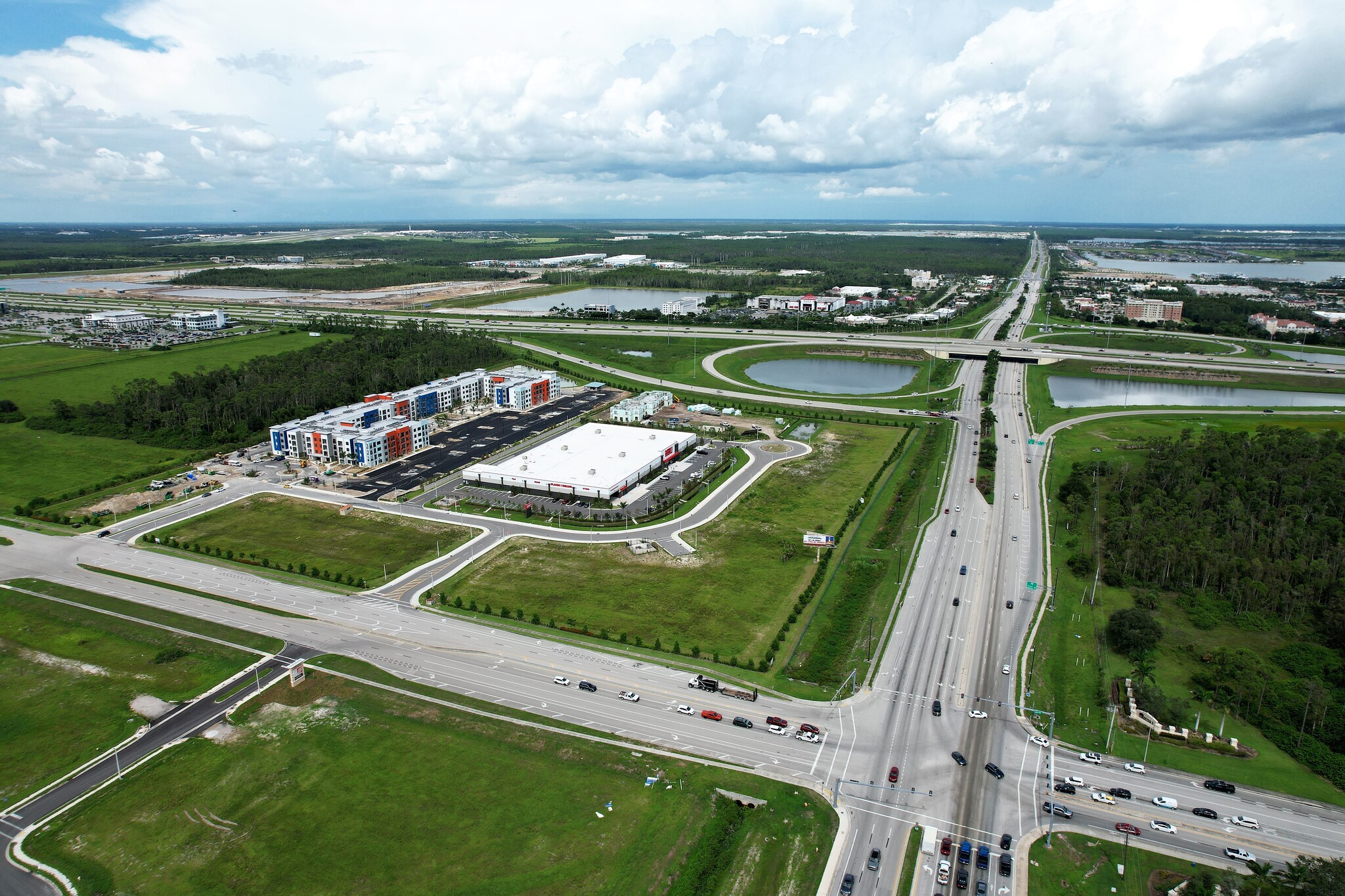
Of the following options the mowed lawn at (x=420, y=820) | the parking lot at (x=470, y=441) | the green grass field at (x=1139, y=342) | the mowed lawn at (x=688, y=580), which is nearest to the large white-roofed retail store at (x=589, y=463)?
the parking lot at (x=470, y=441)

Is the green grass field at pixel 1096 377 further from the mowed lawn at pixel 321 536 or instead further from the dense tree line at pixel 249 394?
the dense tree line at pixel 249 394

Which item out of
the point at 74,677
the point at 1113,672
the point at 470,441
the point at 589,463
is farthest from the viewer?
the point at 470,441

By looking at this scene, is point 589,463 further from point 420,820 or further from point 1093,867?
point 1093,867

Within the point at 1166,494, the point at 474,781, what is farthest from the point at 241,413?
the point at 1166,494

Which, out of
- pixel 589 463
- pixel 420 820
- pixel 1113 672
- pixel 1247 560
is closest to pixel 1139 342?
pixel 1247 560

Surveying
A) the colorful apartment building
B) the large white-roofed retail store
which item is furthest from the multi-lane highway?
the colorful apartment building

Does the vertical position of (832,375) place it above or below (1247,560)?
above

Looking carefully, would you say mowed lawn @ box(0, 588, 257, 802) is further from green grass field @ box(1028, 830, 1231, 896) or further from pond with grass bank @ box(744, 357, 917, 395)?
pond with grass bank @ box(744, 357, 917, 395)

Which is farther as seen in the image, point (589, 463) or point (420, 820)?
point (589, 463)
